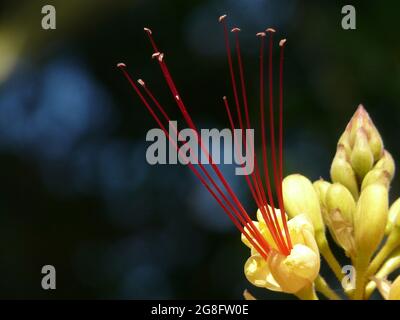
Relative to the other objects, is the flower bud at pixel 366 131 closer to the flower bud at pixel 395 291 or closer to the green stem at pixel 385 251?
the green stem at pixel 385 251

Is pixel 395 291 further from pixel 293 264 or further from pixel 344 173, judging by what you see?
pixel 344 173

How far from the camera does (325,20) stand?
18.2 ft

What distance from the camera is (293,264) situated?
1824 millimetres

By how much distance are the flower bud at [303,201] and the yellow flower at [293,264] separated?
3.6 inches

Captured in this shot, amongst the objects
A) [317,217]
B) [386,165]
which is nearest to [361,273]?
[317,217]

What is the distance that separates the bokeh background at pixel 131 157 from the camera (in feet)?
18.6

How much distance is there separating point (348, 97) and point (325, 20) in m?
0.68

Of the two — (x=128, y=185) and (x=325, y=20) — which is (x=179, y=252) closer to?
(x=128, y=185)

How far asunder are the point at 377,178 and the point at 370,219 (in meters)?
0.17

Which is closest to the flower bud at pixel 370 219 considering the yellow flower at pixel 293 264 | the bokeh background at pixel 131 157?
the yellow flower at pixel 293 264

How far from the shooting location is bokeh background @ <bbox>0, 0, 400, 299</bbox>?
567 cm

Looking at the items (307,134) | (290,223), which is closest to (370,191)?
(290,223)
